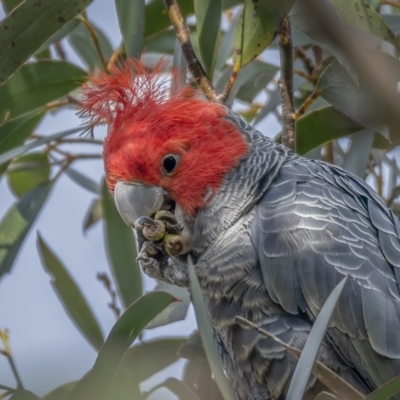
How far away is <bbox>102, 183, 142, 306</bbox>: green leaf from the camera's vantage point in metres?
A: 2.98

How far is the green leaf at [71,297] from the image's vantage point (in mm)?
2711

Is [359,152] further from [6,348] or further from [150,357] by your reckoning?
[6,348]

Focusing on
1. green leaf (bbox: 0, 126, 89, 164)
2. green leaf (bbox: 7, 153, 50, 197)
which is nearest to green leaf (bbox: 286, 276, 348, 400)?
green leaf (bbox: 0, 126, 89, 164)

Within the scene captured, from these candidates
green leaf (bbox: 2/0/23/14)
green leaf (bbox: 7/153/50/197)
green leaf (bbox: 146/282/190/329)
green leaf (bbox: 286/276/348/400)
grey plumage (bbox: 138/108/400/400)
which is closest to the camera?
green leaf (bbox: 286/276/348/400)

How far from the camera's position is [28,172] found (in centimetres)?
385

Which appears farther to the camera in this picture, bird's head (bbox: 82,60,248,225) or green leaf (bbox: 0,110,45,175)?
green leaf (bbox: 0,110,45,175)

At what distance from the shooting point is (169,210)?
2604 mm

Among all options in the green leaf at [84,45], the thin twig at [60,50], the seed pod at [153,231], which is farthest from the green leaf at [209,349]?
the thin twig at [60,50]

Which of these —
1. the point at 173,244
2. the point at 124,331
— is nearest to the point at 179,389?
the point at 124,331

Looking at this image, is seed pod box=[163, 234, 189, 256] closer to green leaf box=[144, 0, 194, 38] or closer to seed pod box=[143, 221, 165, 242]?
seed pod box=[143, 221, 165, 242]

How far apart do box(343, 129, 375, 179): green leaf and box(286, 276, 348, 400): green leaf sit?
1.27 meters

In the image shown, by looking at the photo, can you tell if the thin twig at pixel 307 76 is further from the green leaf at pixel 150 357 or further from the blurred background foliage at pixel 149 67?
the green leaf at pixel 150 357

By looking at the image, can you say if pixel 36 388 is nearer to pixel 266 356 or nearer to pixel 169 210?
pixel 266 356

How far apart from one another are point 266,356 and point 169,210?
2.13 feet
